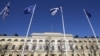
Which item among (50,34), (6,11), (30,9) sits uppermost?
(50,34)

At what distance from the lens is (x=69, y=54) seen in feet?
168

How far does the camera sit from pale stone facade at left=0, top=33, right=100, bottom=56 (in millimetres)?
50594

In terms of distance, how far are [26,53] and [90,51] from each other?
23.9 m

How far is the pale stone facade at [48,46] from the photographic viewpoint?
5059 centimetres

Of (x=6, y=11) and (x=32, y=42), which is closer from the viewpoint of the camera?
(x=6, y=11)

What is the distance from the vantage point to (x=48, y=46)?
52344 mm

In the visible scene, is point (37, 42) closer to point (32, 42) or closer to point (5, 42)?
point (32, 42)

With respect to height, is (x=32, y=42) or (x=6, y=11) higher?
(x=32, y=42)

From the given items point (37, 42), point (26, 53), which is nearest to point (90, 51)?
point (37, 42)

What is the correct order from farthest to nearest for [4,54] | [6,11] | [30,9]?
[4,54], [30,9], [6,11]

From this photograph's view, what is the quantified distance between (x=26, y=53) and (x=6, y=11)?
27.6 metres

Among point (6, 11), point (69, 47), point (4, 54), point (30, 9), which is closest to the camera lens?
point (6, 11)

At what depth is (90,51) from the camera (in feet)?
173

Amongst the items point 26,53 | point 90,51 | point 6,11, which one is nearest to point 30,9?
point 6,11
